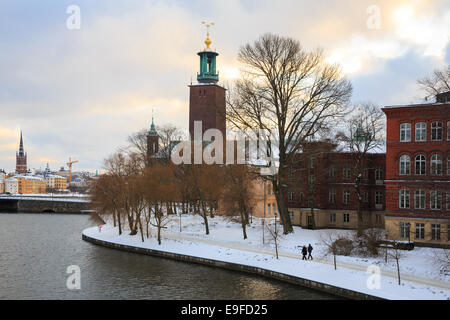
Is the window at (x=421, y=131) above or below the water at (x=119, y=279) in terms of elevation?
above

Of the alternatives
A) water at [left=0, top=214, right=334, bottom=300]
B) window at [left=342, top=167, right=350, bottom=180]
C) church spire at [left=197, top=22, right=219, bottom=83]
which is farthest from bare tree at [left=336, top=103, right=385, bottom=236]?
church spire at [left=197, top=22, right=219, bottom=83]

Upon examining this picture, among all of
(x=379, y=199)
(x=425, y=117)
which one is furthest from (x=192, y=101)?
(x=425, y=117)

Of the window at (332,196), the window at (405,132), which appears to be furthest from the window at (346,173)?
the window at (405,132)

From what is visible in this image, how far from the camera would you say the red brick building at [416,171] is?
36.2 metres

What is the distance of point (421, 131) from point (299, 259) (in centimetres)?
1406

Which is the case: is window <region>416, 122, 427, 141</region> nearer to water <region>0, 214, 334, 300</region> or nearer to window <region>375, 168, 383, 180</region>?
window <region>375, 168, 383, 180</region>

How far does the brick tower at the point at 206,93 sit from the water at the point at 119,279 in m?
53.3

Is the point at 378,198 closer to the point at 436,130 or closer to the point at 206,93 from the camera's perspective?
the point at 436,130

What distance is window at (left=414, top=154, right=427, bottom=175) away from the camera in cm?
3719

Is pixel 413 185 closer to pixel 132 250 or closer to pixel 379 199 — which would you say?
pixel 379 199

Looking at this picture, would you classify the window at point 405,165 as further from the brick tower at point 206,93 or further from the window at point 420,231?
the brick tower at point 206,93

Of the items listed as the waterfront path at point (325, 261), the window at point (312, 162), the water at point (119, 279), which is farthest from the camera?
the window at point (312, 162)

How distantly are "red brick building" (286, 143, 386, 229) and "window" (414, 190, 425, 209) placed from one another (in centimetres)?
1056

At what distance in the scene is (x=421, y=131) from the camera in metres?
37.2
